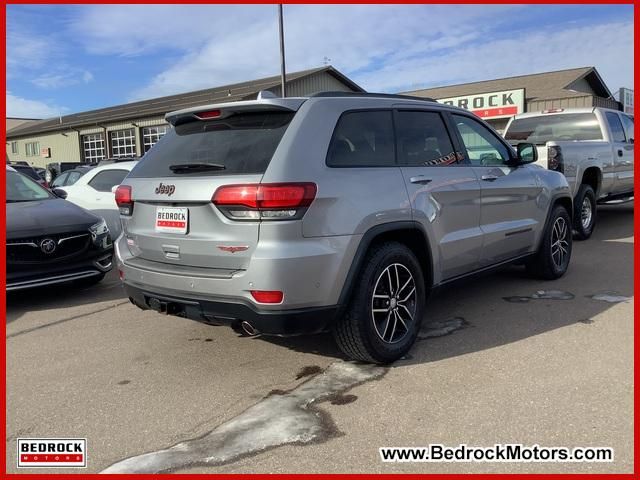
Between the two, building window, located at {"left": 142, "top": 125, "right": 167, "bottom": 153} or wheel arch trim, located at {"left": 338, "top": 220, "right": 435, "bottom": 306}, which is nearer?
wheel arch trim, located at {"left": 338, "top": 220, "right": 435, "bottom": 306}

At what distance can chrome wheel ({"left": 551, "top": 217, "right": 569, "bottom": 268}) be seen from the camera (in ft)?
20.5

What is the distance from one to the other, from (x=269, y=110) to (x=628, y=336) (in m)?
3.27

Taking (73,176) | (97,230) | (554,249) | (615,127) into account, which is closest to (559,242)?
(554,249)

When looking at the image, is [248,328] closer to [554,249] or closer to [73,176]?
[554,249]

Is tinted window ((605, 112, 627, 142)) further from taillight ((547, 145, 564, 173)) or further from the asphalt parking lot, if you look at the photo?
the asphalt parking lot

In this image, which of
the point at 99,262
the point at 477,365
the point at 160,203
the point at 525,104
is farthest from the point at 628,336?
the point at 525,104

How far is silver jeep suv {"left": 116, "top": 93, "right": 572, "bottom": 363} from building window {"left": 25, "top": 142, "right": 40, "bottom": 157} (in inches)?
1874

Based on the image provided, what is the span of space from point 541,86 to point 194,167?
99.8ft

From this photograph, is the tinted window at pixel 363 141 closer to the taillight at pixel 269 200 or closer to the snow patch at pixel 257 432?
the taillight at pixel 269 200

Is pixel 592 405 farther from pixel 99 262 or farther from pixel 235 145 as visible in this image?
pixel 99 262

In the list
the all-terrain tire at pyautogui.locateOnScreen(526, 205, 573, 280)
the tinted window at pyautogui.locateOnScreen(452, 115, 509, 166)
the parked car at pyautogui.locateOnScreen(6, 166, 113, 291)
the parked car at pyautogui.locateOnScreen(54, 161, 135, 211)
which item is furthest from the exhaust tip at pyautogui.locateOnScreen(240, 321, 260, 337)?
the parked car at pyautogui.locateOnScreen(54, 161, 135, 211)

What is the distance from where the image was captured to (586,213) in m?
8.95

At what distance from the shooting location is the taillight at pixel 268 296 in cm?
335

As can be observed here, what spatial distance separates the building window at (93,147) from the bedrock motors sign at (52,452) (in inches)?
1498
